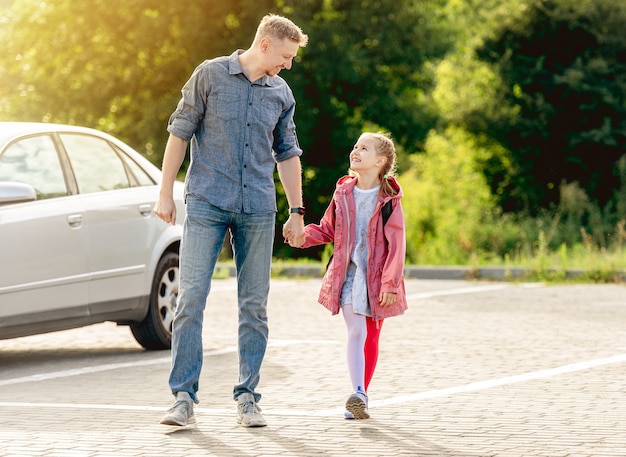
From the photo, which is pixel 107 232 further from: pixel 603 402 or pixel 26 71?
pixel 26 71

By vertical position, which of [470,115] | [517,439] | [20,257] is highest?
[470,115]

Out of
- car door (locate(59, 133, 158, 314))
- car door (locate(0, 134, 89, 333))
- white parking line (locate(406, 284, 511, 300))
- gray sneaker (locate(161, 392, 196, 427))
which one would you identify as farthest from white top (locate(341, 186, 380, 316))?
white parking line (locate(406, 284, 511, 300))

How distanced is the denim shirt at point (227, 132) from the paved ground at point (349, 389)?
121 centimetres

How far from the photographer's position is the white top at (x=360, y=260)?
24.3ft

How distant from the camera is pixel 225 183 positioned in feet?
22.9

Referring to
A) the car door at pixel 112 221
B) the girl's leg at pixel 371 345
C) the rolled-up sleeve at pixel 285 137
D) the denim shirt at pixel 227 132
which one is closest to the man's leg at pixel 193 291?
the denim shirt at pixel 227 132

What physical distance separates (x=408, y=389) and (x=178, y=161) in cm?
235

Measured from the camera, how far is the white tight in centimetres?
736

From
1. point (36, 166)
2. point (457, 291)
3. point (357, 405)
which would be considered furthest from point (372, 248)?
point (457, 291)

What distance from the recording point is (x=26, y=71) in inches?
1297

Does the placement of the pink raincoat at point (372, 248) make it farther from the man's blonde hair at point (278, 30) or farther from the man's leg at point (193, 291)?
the man's blonde hair at point (278, 30)

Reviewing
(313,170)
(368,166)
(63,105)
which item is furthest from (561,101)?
(368,166)

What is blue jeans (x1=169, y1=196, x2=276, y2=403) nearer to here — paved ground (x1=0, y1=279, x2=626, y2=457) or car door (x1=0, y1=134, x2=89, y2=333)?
paved ground (x1=0, y1=279, x2=626, y2=457)

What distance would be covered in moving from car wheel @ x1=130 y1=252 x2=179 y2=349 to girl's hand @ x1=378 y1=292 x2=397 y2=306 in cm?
351
